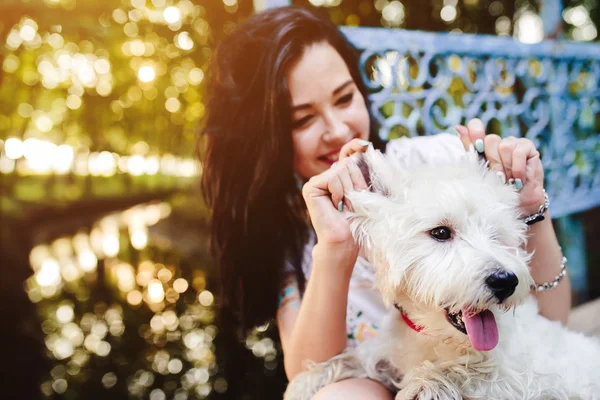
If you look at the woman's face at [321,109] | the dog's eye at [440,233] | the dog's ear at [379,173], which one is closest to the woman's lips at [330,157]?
the woman's face at [321,109]

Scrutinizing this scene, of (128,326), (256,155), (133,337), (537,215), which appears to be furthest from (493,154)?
(128,326)

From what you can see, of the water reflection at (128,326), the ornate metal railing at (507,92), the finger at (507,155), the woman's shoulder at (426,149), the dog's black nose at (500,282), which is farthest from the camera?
the water reflection at (128,326)

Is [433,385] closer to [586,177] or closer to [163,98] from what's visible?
[586,177]

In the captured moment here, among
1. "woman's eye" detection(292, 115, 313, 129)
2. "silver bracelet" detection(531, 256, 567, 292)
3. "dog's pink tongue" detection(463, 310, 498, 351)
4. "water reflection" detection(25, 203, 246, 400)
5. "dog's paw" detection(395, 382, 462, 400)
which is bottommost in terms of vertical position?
"water reflection" detection(25, 203, 246, 400)

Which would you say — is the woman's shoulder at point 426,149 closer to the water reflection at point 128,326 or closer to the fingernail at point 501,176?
the fingernail at point 501,176

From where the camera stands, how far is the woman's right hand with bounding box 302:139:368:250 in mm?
1357

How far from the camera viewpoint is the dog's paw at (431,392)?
3.80 ft

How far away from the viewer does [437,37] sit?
264cm

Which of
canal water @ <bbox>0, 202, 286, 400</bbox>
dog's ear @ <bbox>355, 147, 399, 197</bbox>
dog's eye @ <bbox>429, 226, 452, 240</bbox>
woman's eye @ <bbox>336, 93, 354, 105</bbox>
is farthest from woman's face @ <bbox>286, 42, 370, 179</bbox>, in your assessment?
canal water @ <bbox>0, 202, 286, 400</bbox>

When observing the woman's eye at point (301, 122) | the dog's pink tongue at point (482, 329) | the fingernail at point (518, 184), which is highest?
the woman's eye at point (301, 122)

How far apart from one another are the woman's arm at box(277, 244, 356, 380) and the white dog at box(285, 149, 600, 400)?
0.14 metres

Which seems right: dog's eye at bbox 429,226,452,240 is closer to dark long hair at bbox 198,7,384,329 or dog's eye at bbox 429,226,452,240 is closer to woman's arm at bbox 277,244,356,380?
woman's arm at bbox 277,244,356,380

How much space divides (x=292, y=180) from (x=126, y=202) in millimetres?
13598

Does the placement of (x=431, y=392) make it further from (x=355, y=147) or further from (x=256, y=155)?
(x=256, y=155)
